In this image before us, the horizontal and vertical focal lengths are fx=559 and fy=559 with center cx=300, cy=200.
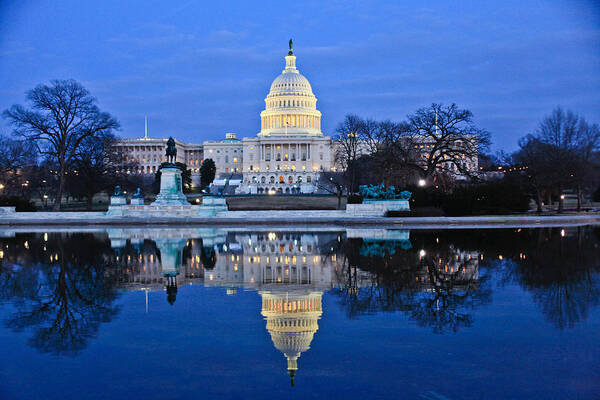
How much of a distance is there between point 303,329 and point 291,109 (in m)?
123

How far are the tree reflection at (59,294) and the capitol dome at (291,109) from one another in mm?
112250

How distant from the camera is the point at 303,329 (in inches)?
329

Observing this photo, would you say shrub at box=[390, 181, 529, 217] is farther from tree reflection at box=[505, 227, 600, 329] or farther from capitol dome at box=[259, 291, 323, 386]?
capitol dome at box=[259, 291, 323, 386]

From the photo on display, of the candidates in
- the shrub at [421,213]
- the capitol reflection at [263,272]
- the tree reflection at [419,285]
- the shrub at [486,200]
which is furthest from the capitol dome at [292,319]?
the shrub at [486,200]

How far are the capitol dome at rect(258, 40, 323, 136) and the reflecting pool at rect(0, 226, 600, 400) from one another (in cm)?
11555

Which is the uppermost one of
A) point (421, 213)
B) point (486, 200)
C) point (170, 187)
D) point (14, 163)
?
point (14, 163)

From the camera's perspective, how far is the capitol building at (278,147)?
124000mm

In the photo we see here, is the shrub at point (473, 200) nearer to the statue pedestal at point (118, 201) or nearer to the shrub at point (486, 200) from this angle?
the shrub at point (486, 200)

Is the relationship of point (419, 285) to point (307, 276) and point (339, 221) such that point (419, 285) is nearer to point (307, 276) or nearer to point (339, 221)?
point (307, 276)

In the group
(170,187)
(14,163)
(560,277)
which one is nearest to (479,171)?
(170,187)

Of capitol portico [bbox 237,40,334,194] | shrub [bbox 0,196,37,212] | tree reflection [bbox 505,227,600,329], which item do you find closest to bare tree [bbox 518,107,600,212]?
tree reflection [bbox 505,227,600,329]

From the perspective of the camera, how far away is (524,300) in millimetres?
10297

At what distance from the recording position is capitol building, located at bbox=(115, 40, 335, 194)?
124 metres

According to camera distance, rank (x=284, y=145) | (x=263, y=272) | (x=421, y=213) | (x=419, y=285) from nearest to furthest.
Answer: (x=419, y=285)
(x=263, y=272)
(x=421, y=213)
(x=284, y=145)
